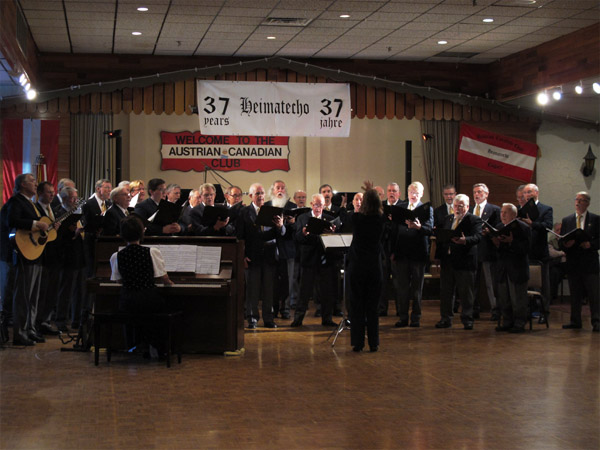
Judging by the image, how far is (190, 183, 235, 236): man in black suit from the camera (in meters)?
7.98

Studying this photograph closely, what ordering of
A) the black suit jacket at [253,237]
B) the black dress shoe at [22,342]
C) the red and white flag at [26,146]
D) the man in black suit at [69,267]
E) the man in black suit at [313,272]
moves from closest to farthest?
the black dress shoe at [22,342] → the man in black suit at [69,267] → the black suit jacket at [253,237] → the man in black suit at [313,272] → the red and white flag at [26,146]

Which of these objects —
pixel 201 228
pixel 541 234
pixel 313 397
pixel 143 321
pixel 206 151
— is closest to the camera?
pixel 313 397

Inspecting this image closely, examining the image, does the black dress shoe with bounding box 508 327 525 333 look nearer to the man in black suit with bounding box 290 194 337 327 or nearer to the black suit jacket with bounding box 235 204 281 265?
the man in black suit with bounding box 290 194 337 327

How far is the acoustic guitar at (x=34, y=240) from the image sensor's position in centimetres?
738

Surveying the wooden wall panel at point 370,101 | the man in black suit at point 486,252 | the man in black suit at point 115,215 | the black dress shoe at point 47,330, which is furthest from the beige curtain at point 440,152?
the black dress shoe at point 47,330

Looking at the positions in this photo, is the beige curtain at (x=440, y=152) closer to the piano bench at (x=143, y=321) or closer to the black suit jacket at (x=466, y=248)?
the black suit jacket at (x=466, y=248)

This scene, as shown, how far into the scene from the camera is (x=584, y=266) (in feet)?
29.0

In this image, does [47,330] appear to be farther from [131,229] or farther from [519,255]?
[519,255]

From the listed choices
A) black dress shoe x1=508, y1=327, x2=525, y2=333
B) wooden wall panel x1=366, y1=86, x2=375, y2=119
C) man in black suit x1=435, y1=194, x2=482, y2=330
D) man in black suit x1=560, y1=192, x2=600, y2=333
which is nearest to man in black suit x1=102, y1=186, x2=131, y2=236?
man in black suit x1=435, y1=194, x2=482, y2=330

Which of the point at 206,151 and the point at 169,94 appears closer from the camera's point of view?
the point at 169,94

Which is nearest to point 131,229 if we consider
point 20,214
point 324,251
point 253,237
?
point 20,214

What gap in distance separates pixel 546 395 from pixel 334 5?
17.5 ft

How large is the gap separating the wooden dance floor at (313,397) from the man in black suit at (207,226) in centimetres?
117

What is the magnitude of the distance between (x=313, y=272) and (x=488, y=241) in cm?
215
